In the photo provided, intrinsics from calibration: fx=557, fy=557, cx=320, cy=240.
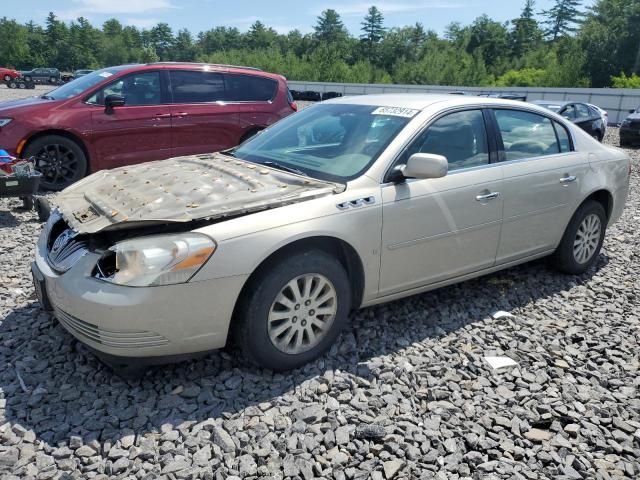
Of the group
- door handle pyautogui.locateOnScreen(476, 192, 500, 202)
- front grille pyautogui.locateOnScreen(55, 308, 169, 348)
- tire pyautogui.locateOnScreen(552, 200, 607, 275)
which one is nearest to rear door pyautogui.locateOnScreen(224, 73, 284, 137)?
tire pyautogui.locateOnScreen(552, 200, 607, 275)

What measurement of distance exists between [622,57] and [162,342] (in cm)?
6278

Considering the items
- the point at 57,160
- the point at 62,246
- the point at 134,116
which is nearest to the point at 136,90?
the point at 134,116

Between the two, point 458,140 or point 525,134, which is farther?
point 525,134

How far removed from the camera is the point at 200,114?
831 centimetres

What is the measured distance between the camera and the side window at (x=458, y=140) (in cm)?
381

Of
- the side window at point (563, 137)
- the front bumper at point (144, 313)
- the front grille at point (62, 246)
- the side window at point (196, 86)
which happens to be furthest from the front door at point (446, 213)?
the side window at point (196, 86)

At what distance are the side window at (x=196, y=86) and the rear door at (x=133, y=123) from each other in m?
0.23

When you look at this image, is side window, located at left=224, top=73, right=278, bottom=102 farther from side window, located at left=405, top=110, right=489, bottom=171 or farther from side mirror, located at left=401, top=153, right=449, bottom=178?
side mirror, located at left=401, top=153, right=449, bottom=178

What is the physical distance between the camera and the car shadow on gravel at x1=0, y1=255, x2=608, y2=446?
283 cm

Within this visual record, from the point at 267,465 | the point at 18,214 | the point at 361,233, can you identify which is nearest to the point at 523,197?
the point at 361,233

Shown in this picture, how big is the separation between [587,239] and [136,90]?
625 centimetres

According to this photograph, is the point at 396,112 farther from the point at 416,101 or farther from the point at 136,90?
the point at 136,90

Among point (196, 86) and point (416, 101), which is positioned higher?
point (196, 86)

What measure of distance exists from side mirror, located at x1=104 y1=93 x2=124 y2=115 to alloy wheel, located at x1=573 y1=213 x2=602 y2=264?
6.03 m
